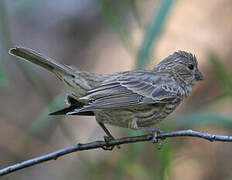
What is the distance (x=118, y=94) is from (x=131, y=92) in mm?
161

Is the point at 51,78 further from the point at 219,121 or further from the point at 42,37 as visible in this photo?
the point at 219,121

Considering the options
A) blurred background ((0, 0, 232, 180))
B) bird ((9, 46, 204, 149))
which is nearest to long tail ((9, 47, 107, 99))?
bird ((9, 46, 204, 149))

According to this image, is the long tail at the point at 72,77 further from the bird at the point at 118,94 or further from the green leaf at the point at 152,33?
the green leaf at the point at 152,33

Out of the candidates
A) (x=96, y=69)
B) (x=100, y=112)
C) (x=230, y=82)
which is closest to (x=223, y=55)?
(x=96, y=69)

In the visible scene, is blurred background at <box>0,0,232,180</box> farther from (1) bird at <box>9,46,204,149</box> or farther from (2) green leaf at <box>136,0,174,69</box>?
(2) green leaf at <box>136,0,174,69</box>

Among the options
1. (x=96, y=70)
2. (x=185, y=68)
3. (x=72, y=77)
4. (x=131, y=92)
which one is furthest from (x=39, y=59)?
(x=96, y=70)

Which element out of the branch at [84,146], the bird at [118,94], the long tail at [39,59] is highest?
the long tail at [39,59]

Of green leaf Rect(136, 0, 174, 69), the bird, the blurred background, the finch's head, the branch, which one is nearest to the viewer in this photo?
the branch

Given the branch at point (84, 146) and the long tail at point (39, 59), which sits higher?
the long tail at point (39, 59)

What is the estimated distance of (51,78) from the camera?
396 inches

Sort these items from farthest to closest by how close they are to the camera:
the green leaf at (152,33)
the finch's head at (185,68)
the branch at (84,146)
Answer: the finch's head at (185,68), the green leaf at (152,33), the branch at (84,146)

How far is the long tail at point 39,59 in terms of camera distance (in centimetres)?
404

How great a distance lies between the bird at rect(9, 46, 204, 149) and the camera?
4230mm

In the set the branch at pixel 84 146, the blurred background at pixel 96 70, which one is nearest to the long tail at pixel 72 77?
the branch at pixel 84 146
